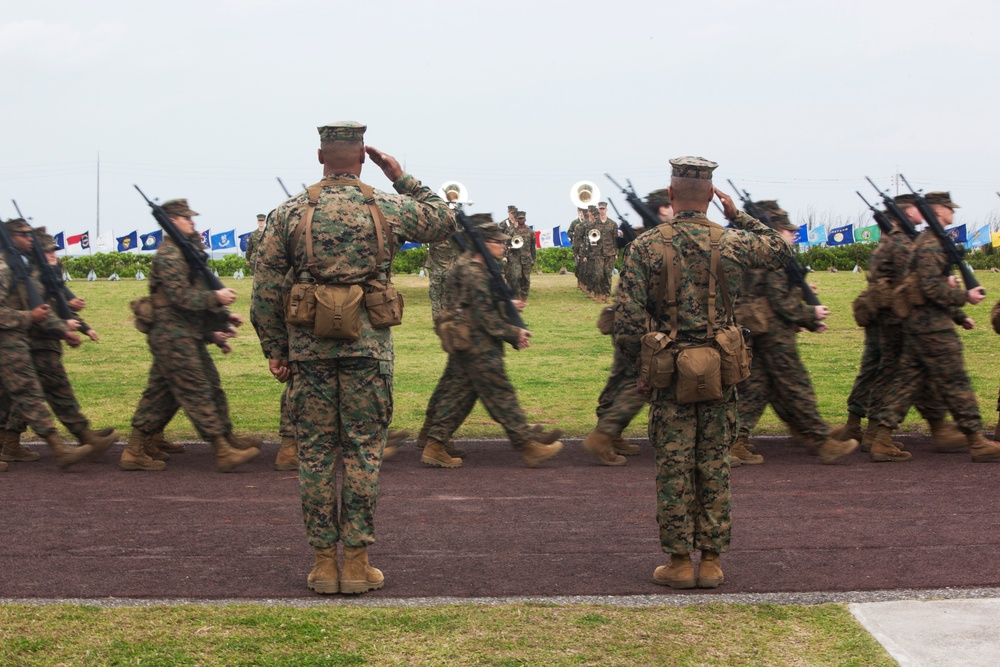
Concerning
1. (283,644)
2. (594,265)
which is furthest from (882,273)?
(594,265)

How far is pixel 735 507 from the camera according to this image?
24.5 ft

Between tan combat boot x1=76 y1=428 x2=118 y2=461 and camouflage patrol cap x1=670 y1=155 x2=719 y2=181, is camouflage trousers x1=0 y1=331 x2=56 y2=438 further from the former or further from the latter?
camouflage patrol cap x1=670 y1=155 x2=719 y2=181

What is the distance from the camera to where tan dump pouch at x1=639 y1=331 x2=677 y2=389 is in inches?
224

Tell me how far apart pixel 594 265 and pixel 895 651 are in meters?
20.5

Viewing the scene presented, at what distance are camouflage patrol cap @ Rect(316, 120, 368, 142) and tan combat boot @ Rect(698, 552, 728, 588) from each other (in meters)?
2.56

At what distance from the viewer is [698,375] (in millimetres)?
5605

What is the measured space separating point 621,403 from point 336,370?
11.7 ft

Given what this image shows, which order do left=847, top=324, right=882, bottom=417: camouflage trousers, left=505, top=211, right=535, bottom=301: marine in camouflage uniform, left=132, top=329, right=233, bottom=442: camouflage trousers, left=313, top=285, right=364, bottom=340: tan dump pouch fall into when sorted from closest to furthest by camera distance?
1. left=313, top=285, right=364, bottom=340: tan dump pouch
2. left=132, top=329, right=233, bottom=442: camouflage trousers
3. left=847, top=324, right=882, bottom=417: camouflage trousers
4. left=505, top=211, right=535, bottom=301: marine in camouflage uniform

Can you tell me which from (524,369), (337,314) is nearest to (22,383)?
(337,314)

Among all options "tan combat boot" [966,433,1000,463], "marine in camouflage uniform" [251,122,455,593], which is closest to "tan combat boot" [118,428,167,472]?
"marine in camouflage uniform" [251,122,455,593]

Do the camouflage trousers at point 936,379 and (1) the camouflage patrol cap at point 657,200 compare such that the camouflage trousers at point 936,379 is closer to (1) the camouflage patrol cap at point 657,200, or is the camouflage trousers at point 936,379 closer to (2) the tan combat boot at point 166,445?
(1) the camouflage patrol cap at point 657,200

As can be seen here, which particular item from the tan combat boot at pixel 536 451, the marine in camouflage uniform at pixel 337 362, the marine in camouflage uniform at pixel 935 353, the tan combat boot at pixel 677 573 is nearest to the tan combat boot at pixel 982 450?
the marine in camouflage uniform at pixel 935 353

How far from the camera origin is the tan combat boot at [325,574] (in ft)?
18.7

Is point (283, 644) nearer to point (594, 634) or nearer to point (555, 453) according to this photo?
point (594, 634)
